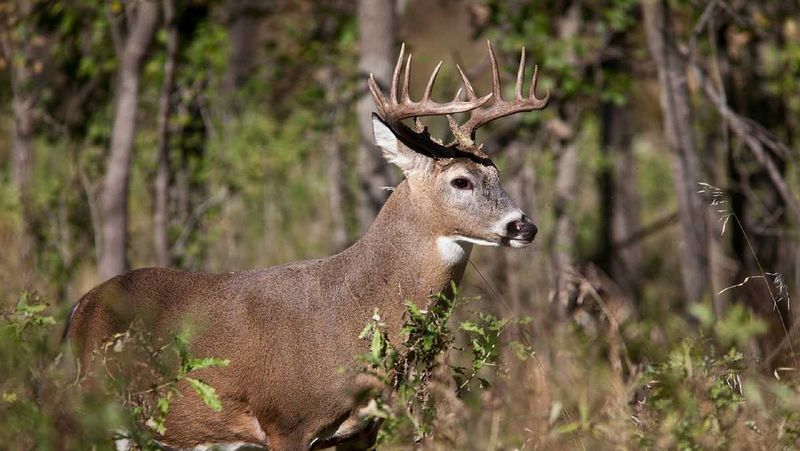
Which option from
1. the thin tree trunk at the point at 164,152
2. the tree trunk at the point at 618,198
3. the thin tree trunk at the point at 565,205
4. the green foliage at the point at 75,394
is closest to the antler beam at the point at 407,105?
the green foliage at the point at 75,394

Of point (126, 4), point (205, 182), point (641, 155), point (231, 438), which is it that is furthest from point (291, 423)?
point (641, 155)

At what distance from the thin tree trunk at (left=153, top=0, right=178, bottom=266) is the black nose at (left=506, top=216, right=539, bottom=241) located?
4.17 metres

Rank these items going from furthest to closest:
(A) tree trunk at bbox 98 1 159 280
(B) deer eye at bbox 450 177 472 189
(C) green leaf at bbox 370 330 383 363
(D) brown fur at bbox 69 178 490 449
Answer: (A) tree trunk at bbox 98 1 159 280 → (B) deer eye at bbox 450 177 472 189 → (D) brown fur at bbox 69 178 490 449 → (C) green leaf at bbox 370 330 383 363

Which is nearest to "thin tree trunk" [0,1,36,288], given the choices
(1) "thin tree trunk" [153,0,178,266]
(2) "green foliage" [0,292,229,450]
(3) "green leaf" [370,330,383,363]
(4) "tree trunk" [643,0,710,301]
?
(1) "thin tree trunk" [153,0,178,266]

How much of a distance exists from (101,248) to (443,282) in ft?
14.8

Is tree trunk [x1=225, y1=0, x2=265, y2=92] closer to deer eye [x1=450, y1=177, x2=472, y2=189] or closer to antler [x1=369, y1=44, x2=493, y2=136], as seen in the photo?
antler [x1=369, y1=44, x2=493, y2=136]

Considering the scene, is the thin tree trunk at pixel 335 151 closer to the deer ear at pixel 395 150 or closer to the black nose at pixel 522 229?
the deer ear at pixel 395 150

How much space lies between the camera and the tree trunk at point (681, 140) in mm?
8602

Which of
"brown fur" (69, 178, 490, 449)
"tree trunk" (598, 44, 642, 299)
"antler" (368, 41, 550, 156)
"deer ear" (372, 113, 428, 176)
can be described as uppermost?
"antler" (368, 41, 550, 156)

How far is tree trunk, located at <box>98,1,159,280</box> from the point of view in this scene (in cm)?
817

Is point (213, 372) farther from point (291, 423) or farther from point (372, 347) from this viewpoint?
point (372, 347)

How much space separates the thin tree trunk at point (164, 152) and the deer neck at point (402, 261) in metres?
3.66

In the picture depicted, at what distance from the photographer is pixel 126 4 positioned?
8547 mm

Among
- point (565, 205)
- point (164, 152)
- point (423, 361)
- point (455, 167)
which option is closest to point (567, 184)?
point (565, 205)
